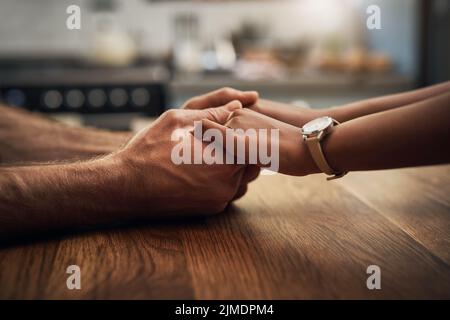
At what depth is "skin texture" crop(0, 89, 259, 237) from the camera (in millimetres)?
682

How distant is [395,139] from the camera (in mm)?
651

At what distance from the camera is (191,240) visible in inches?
26.6

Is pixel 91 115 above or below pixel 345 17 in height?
below

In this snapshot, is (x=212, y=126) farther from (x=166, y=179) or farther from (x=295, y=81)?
(x=295, y=81)

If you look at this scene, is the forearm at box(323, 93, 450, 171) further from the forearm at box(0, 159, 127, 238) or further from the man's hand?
the forearm at box(0, 159, 127, 238)

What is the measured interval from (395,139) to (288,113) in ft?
1.03

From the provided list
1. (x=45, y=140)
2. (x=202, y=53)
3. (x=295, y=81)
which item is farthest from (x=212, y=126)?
(x=202, y=53)

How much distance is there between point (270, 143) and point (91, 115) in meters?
2.10

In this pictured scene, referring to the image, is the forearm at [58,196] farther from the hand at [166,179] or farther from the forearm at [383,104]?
the forearm at [383,104]

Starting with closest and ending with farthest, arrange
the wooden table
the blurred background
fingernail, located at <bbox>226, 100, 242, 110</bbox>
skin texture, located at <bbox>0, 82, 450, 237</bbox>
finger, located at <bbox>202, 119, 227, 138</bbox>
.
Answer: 1. the wooden table
2. skin texture, located at <bbox>0, 82, 450, 237</bbox>
3. finger, located at <bbox>202, 119, 227, 138</bbox>
4. fingernail, located at <bbox>226, 100, 242, 110</bbox>
5. the blurred background

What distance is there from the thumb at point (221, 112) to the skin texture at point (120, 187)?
0.10ft

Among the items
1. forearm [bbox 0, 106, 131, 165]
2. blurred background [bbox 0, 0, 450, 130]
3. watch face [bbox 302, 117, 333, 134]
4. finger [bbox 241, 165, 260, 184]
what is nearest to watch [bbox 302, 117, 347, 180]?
watch face [bbox 302, 117, 333, 134]
